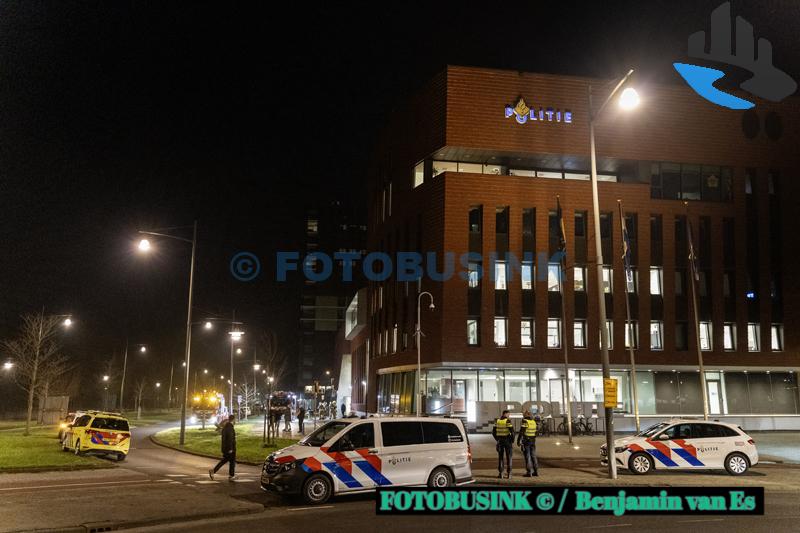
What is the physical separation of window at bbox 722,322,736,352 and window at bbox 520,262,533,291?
13.7m

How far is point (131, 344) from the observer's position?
70.6 m

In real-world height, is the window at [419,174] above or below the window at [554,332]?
above

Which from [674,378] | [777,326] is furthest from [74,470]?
[777,326]

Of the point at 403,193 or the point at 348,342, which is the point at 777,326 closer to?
the point at 403,193

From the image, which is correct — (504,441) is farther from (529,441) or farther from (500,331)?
(500,331)

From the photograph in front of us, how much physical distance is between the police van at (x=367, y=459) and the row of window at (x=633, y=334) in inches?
1012

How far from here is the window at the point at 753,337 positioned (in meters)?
44.0

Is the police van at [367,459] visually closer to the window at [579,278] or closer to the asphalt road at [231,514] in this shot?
the asphalt road at [231,514]

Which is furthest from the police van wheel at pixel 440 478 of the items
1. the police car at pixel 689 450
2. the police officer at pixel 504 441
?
the police car at pixel 689 450

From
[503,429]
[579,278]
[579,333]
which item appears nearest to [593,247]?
[579,278]

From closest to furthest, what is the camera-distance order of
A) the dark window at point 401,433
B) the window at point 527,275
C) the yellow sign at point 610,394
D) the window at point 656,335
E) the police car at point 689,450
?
1. the dark window at point 401,433
2. the yellow sign at point 610,394
3. the police car at point 689,450
4. the window at point 527,275
5. the window at point 656,335

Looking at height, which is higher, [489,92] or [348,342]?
[489,92]

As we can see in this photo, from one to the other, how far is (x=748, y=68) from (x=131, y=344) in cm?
6334

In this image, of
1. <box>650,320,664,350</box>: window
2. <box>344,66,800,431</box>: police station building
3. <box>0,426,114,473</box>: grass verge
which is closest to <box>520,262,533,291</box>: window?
<box>344,66,800,431</box>: police station building
